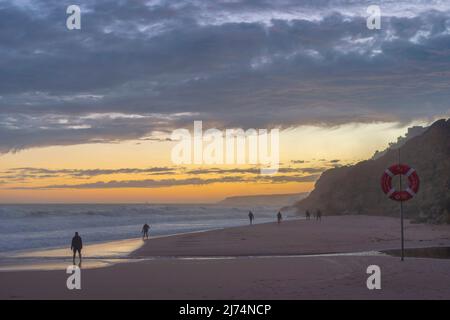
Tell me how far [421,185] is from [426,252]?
1912 inches

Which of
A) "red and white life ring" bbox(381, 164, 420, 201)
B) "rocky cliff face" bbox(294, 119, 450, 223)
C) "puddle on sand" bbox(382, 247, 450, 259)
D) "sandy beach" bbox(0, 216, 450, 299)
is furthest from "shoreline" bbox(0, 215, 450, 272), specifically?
"rocky cliff face" bbox(294, 119, 450, 223)

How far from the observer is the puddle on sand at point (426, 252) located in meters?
22.8

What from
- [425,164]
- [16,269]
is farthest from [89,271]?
[425,164]

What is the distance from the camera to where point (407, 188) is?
69.5ft

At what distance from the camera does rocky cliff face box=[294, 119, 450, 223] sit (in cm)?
5541

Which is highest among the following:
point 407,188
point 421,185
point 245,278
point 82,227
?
point 407,188

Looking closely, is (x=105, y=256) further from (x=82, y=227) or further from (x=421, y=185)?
(x=421, y=185)

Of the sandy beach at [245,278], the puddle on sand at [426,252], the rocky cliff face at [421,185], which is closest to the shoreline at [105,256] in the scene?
the sandy beach at [245,278]

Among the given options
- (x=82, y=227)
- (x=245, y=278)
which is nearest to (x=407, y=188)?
(x=245, y=278)

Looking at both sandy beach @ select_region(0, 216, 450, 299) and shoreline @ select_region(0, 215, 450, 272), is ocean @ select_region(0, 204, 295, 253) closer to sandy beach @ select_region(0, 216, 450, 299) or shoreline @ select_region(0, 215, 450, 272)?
shoreline @ select_region(0, 215, 450, 272)

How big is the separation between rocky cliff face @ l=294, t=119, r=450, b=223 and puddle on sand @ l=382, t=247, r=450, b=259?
2183 cm

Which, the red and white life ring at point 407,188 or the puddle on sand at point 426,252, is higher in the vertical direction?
the red and white life ring at point 407,188

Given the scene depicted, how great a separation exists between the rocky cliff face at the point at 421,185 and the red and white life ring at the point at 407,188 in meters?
27.6

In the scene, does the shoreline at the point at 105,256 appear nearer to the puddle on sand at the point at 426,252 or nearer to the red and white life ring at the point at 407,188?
the puddle on sand at the point at 426,252
